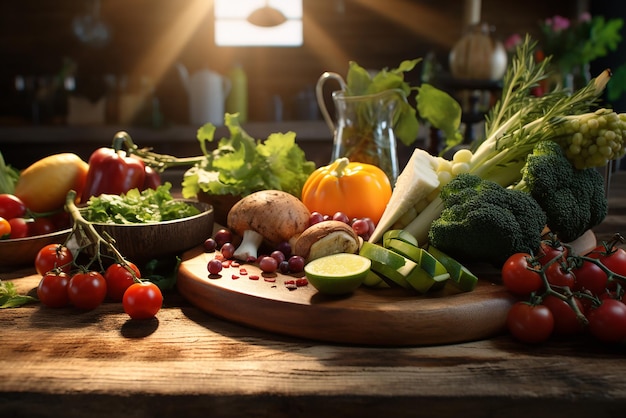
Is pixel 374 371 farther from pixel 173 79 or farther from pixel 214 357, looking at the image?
pixel 173 79

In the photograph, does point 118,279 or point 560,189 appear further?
point 560,189

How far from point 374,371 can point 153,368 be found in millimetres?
279

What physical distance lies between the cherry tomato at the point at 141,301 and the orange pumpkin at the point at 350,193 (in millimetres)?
472

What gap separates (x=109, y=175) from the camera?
52.4 inches

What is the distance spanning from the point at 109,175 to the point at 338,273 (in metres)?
0.77

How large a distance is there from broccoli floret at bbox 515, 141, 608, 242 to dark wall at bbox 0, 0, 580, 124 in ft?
10.5

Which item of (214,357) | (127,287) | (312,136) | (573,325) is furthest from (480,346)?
(312,136)

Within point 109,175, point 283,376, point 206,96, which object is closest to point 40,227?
point 109,175

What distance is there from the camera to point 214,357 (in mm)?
721

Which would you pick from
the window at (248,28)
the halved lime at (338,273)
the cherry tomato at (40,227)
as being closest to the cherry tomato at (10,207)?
the cherry tomato at (40,227)

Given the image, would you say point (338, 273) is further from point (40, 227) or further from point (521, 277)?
point (40, 227)

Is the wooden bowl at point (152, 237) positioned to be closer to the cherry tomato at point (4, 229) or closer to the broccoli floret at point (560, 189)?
the cherry tomato at point (4, 229)

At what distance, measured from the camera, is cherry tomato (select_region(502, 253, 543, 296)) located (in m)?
0.79

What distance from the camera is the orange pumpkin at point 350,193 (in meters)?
1.18
